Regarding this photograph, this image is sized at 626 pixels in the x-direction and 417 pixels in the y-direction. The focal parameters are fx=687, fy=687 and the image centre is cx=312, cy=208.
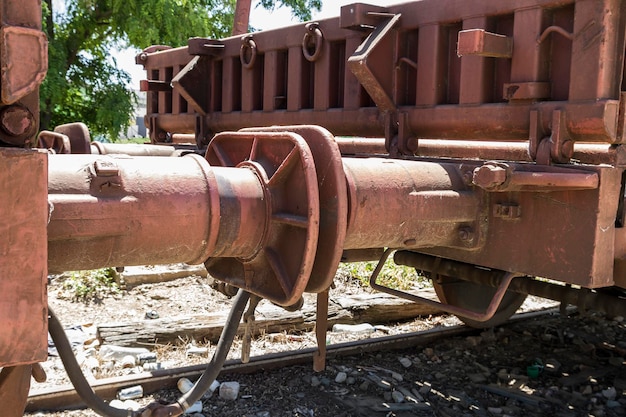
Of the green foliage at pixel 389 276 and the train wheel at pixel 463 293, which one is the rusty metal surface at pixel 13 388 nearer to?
the train wheel at pixel 463 293

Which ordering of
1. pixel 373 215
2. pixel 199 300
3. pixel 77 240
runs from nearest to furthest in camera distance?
pixel 77 240 < pixel 373 215 < pixel 199 300

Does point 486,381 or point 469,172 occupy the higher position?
point 469,172

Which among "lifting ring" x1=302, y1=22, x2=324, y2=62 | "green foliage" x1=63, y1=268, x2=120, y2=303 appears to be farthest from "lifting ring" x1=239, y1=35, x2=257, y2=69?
"green foliage" x1=63, y1=268, x2=120, y2=303

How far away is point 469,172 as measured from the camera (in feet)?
9.81

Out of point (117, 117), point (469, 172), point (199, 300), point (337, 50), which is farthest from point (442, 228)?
point (117, 117)

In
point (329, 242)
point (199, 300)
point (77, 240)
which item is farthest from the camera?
point (199, 300)

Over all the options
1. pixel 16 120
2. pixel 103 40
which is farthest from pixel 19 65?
pixel 103 40

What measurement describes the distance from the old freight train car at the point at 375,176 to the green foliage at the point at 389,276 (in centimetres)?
329

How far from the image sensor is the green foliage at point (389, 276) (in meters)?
7.64

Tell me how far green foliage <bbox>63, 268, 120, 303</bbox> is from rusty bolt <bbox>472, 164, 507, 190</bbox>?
207 inches

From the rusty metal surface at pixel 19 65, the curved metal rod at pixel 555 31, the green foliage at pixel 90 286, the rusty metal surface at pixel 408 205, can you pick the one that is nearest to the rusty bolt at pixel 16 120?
the rusty metal surface at pixel 19 65

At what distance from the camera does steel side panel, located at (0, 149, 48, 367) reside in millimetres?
1735

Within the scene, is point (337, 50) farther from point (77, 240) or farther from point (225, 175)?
point (77, 240)

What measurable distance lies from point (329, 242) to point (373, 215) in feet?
0.92
